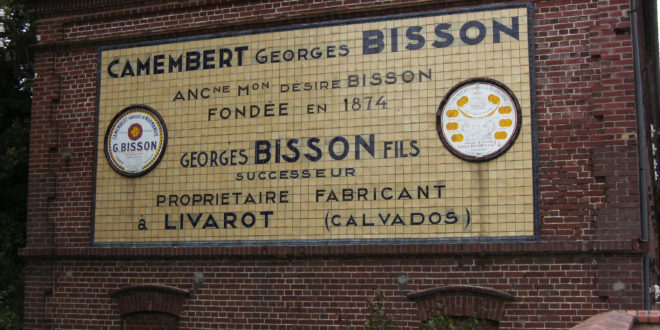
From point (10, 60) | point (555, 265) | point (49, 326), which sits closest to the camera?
point (555, 265)

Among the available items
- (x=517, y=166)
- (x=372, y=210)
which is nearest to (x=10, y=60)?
(x=372, y=210)

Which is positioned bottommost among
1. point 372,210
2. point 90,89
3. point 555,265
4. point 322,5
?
point 555,265

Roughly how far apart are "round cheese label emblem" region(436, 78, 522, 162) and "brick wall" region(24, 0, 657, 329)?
1.36 ft

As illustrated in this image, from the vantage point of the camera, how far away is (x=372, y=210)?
10742 millimetres

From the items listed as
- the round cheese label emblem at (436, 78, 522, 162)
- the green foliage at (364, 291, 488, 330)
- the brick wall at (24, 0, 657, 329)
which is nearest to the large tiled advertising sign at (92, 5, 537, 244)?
the round cheese label emblem at (436, 78, 522, 162)

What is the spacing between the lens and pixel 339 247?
10.8 m

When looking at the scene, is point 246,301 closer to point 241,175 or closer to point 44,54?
point 241,175

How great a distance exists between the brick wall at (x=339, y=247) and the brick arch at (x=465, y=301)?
0.35 feet

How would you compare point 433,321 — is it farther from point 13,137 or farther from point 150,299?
point 13,137

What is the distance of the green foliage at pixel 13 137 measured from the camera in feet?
55.5

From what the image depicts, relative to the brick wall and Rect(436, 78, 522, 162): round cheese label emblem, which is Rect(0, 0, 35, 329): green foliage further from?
Rect(436, 78, 522, 162): round cheese label emblem

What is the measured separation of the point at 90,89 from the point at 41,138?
1.16m

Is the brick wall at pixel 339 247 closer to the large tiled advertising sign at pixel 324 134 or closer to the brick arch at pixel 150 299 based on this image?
the brick arch at pixel 150 299

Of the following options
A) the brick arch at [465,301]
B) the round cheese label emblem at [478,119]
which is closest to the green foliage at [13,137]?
the brick arch at [465,301]
